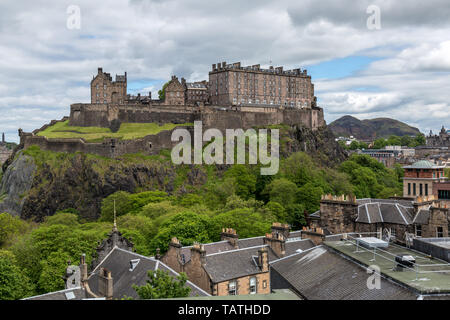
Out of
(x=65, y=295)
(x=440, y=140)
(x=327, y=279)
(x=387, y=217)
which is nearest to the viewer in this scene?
(x=327, y=279)

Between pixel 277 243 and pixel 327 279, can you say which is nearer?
pixel 327 279

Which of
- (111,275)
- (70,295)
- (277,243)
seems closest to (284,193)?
(277,243)

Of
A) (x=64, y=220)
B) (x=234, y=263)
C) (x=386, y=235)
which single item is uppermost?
(x=386, y=235)

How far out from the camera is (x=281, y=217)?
4600 centimetres

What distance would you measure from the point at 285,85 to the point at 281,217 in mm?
48697

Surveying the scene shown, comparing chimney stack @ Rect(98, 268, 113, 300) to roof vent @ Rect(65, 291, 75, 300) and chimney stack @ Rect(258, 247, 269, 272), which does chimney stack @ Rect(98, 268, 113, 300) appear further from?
chimney stack @ Rect(258, 247, 269, 272)

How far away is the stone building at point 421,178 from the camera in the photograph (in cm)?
3472

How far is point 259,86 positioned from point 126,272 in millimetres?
69885

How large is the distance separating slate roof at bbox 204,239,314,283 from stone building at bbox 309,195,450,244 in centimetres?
265

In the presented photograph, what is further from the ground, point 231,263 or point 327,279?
point 327,279

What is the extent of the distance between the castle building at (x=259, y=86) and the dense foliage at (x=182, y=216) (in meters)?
18.6

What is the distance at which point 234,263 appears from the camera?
21062 millimetres

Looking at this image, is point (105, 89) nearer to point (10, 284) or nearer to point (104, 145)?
point (104, 145)
